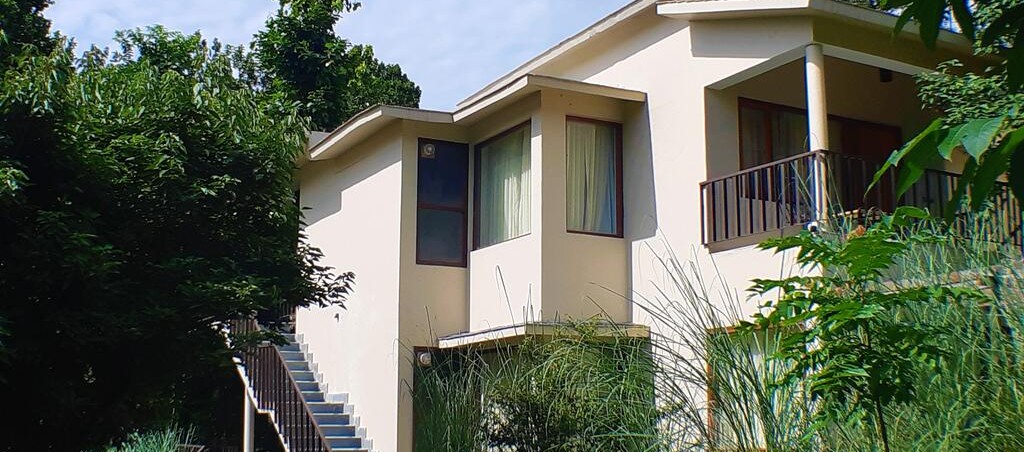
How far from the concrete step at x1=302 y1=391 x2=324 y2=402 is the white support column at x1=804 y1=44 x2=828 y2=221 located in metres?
7.99

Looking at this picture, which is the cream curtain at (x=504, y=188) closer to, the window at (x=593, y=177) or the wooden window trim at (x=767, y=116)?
the window at (x=593, y=177)

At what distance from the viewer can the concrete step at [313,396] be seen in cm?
1520

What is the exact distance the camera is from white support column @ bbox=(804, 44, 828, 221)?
10016 millimetres

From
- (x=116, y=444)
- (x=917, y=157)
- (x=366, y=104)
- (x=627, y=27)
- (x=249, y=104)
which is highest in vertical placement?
(x=366, y=104)

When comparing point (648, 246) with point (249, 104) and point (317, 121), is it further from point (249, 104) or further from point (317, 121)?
point (317, 121)

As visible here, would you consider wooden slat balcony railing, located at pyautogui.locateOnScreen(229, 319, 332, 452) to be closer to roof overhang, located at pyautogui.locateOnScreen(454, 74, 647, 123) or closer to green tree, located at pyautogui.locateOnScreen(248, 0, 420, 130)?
roof overhang, located at pyautogui.locateOnScreen(454, 74, 647, 123)

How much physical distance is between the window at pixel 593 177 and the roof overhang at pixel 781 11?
1655 millimetres

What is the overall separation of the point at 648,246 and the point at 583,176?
3.71 ft

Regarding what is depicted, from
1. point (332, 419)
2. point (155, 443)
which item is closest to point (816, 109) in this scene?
point (332, 419)

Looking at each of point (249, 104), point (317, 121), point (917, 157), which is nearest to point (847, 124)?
point (249, 104)

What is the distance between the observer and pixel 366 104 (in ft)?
98.5

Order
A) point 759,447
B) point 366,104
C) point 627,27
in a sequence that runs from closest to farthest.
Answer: point 759,447
point 627,27
point 366,104

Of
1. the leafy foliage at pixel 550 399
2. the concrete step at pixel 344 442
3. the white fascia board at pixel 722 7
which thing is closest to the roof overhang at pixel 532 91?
the white fascia board at pixel 722 7

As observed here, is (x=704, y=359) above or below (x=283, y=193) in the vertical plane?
below
